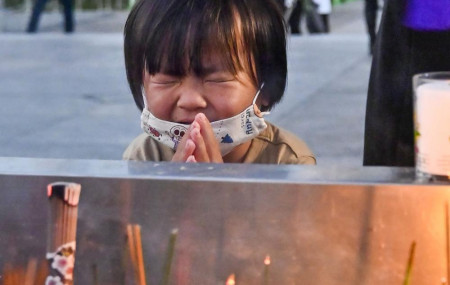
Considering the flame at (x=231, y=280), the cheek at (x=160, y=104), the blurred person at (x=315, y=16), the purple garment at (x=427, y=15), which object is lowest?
the blurred person at (x=315, y=16)

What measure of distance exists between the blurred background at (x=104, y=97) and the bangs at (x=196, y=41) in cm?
115

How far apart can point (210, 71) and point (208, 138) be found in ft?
A: 0.85

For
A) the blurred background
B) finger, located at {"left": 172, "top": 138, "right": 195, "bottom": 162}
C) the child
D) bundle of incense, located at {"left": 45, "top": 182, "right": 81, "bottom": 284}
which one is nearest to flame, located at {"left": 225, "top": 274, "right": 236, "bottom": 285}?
bundle of incense, located at {"left": 45, "top": 182, "right": 81, "bottom": 284}

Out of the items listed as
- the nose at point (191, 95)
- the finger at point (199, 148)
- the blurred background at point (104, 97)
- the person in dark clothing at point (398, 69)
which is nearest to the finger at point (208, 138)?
the finger at point (199, 148)

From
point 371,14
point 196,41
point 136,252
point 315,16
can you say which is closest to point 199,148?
point 196,41

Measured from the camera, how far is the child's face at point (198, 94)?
2.26 metres

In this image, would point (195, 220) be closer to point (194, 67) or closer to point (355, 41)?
point (194, 67)

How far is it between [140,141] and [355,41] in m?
9.28

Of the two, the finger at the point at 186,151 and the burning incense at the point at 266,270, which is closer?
the burning incense at the point at 266,270

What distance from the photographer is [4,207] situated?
4.74 feet

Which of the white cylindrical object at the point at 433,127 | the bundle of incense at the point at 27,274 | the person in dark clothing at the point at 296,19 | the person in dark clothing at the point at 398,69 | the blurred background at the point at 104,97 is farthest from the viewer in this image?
the person in dark clothing at the point at 296,19

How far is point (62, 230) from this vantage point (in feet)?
4.47

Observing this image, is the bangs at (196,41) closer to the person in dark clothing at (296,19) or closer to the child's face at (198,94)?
the child's face at (198,94)

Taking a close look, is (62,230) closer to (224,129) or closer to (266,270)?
(266,270)
